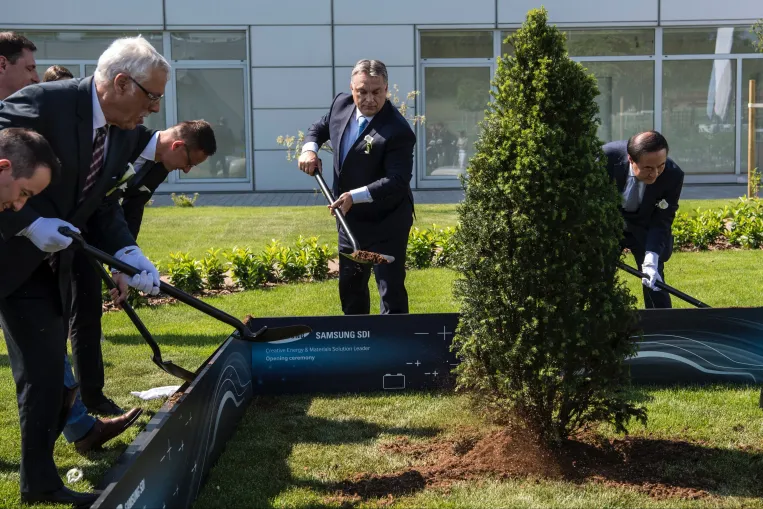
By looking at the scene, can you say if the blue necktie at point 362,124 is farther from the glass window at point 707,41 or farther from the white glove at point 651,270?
the glass window at point 707,41

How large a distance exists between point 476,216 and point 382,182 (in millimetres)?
1702

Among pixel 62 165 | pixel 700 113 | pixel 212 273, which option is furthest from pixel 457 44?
pixel 62 165

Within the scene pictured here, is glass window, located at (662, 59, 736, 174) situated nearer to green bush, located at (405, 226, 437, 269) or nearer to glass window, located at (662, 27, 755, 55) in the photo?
glass window, located at (662, 27, 755, 55)

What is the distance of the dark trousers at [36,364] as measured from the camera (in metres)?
3.94

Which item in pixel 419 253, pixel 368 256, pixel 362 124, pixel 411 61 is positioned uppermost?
pixel 411 61

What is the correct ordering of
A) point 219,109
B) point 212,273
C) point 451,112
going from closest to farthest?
1. point 212,273
2. point 219,109
3. point 451,112

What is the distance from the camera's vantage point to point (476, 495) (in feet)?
13.6

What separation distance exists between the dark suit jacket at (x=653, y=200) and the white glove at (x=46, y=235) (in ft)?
12.5

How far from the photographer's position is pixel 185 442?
3920mm

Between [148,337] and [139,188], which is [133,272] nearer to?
[148,337]

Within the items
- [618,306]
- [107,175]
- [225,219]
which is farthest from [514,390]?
[225,219]

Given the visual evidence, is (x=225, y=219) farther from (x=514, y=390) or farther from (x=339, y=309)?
(x=514, y=390)

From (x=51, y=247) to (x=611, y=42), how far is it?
58.8 feet

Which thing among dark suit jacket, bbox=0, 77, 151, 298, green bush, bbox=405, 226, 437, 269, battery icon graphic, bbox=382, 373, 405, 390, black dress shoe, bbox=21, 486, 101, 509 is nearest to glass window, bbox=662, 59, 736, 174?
green bush, bbox=405, 226, 437, 269
